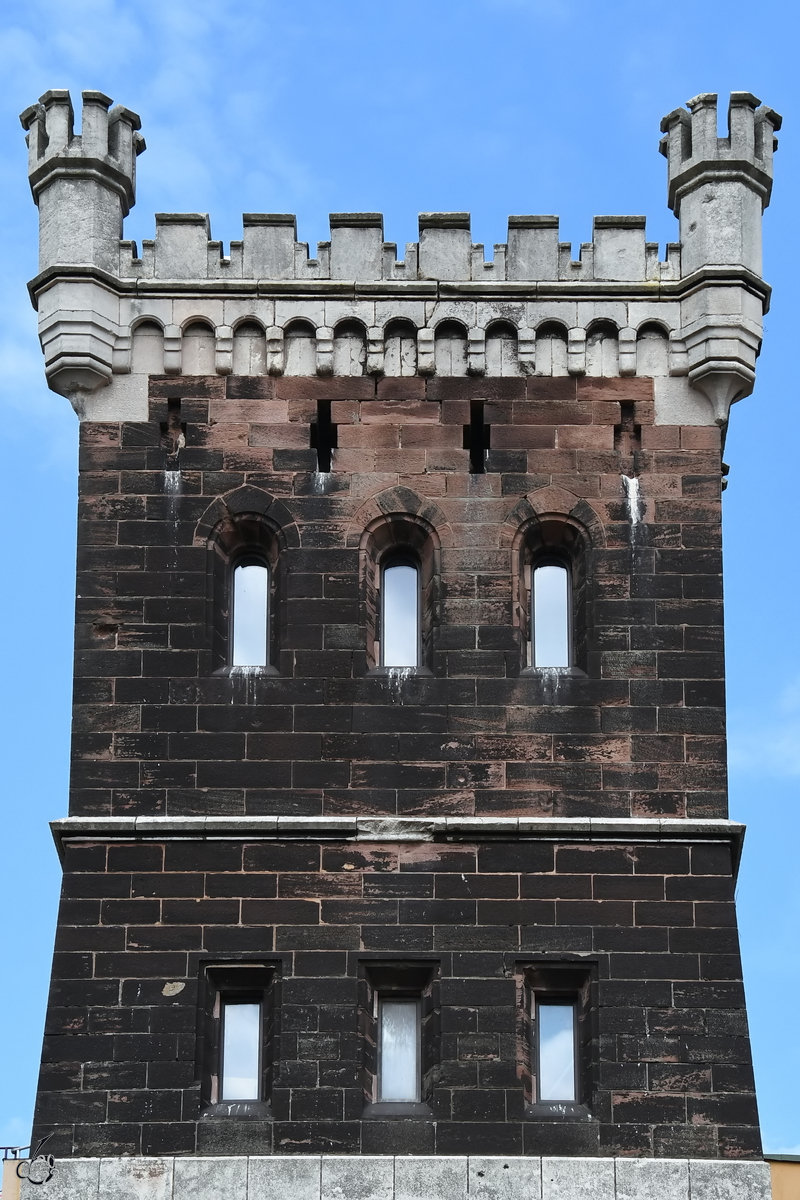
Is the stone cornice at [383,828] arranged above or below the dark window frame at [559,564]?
below

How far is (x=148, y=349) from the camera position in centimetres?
3991

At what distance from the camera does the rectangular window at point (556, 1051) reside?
121 ft

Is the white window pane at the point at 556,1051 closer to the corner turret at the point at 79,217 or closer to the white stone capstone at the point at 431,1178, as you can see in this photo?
the white stone capstone at the point at 431,1178

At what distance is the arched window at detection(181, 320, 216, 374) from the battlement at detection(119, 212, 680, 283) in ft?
2.09

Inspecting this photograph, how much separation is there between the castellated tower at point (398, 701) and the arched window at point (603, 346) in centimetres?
7

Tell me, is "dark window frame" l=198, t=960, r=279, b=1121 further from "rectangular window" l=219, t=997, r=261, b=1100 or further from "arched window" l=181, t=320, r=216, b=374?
"arched window" l=181, t=320, r=216, b=374

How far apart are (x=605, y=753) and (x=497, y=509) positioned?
3023 millimetres

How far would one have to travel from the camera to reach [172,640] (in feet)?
126

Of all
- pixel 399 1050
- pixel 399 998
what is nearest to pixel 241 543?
pixel 399 998

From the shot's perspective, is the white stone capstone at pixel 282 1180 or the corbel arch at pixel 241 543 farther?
the corbel arch at pixel 241 543

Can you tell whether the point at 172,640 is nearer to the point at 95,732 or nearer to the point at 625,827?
the point at 95,732

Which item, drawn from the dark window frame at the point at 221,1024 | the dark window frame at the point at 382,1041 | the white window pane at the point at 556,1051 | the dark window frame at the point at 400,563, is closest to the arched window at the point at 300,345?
the dark window frame at the point at 400,563

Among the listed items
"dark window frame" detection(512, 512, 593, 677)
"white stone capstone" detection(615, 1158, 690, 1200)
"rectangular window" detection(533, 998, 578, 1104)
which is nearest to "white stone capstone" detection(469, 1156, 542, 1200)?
"white stone capstone" detection(615, 1158, 690, 1200)

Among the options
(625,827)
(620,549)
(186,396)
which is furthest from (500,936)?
(186,396)
